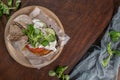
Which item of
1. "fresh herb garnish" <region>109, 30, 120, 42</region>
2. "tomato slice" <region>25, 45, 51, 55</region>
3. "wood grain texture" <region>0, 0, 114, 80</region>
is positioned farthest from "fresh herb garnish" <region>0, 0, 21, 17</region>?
"fresh herb garnish" <region>109, 30, 120, 42</region>

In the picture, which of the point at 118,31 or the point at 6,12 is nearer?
the point at 6,12

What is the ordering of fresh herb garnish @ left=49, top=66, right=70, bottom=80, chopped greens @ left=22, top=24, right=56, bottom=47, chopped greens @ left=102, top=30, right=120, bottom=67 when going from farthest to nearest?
chopped greens @ left=102, top=30, right=120, bottom=67 < fresh herb garnish @ left=49, top=66, right=70, bottom=80 < chopped greens @ left=22, top=24, right=56, bottom=47

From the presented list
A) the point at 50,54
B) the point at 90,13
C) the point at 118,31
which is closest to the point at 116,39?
the point at 118,31

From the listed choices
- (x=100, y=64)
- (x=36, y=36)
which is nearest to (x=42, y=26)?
(x=36, y=36)

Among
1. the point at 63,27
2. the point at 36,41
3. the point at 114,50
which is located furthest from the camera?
the point at 114,50

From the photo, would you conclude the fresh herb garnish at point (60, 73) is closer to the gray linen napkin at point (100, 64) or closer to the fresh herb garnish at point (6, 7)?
the gray linen napkin at point (100, 64)

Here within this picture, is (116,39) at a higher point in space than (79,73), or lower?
higher

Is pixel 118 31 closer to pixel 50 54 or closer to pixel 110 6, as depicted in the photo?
pixel 110 6

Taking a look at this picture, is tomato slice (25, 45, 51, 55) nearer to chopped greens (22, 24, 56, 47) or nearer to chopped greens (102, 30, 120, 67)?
chopped greens (22, 24, 56, 47)
